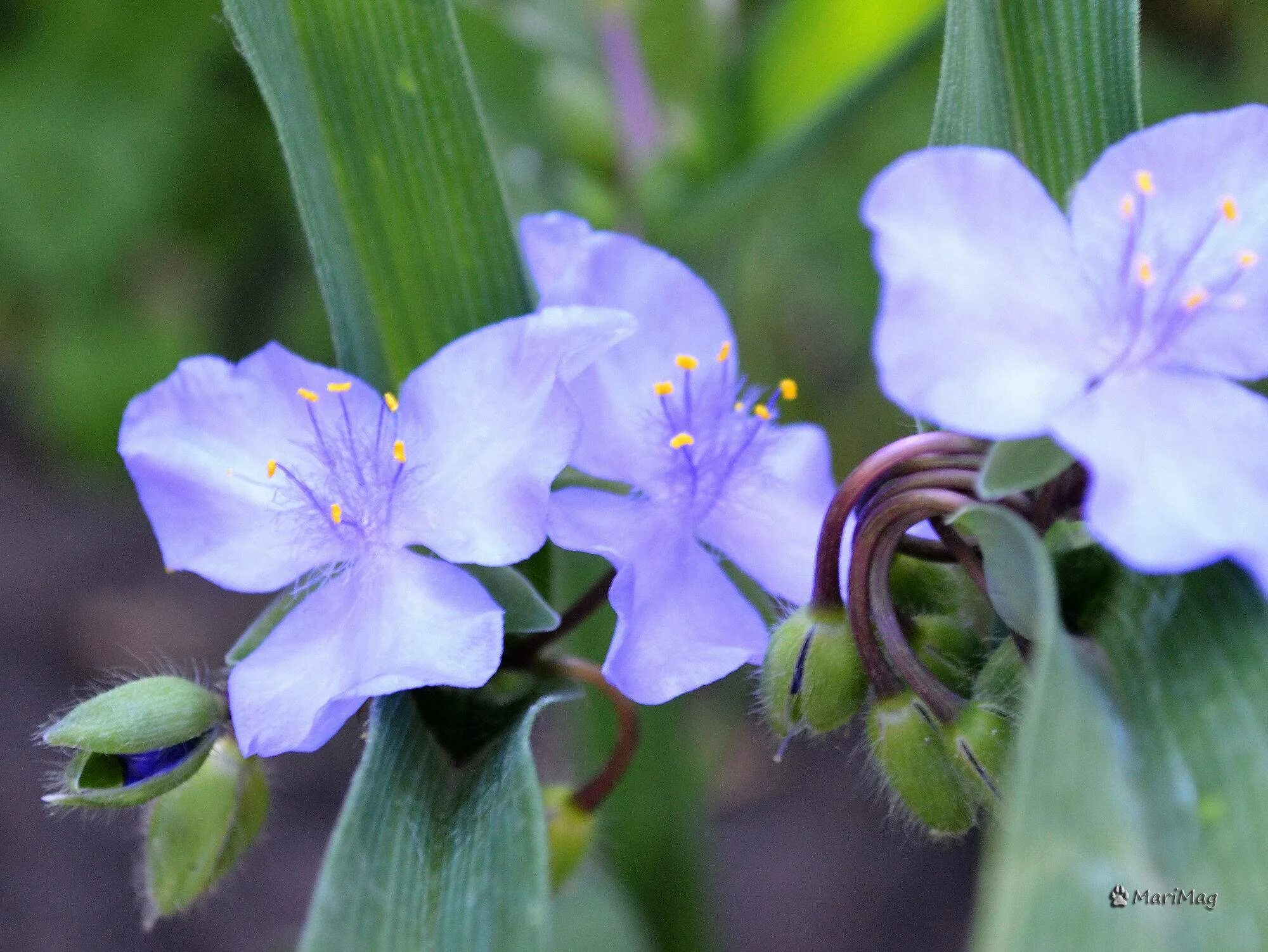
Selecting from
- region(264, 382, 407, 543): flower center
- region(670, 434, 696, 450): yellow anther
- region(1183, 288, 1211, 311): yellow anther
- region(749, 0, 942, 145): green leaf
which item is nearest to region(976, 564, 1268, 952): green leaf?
region(1183, 288, 1211, 311): yellow anther

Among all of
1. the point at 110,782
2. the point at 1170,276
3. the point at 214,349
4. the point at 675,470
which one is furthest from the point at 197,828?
the point at 214,349

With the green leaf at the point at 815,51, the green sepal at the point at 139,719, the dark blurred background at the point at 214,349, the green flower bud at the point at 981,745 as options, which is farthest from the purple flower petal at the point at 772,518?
the dark blurred background at the point at 214,349

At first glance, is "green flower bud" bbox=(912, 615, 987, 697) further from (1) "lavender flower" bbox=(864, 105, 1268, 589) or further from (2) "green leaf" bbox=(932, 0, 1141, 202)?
(2) "green leaf" bbox=(932, 0, 1141, 202)

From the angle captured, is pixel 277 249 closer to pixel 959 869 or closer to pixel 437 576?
pixel 959 869

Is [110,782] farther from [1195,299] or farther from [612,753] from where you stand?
[1195,299]

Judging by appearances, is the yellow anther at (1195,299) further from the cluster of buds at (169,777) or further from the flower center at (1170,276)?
the cluster of buds at (169,777)

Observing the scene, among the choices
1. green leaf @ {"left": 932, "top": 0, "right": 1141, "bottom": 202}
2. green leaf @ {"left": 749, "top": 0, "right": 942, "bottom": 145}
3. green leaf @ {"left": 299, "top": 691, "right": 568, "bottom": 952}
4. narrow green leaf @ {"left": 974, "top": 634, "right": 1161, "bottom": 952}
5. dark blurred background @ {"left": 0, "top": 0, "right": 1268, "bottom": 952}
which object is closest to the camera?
narrow green leaf @ {"left": 974, "top": 634, "right": 1161, "bottom": 952}

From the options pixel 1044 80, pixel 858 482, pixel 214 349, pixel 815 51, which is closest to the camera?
pixel 858 482
